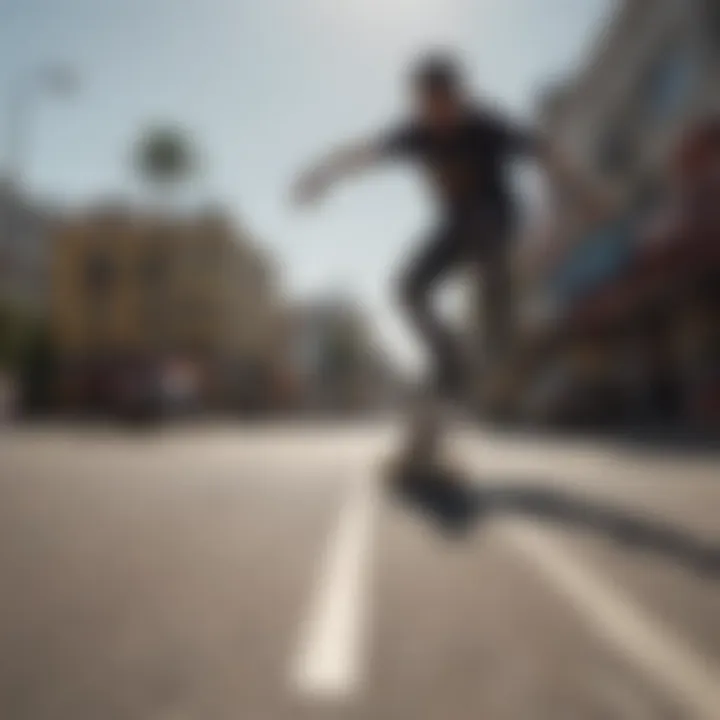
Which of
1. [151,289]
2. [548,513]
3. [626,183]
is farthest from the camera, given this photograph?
[151,289]

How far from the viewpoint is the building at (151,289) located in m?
51.0

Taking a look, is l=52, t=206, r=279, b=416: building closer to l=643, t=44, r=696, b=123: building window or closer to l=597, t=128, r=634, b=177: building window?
l=597, t=128, r=634, b=177: building window

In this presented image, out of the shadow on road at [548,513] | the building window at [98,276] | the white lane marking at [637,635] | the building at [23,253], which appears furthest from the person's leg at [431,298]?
the building at [23,253]

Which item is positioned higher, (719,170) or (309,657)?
(719,170)

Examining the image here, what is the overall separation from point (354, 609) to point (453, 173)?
380 centimetres

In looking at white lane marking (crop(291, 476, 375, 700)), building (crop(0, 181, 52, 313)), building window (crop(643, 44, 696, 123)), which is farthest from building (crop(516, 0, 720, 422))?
building (crop(0, 181, 52, 313))

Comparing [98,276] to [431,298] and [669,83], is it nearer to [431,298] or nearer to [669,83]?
[669,83]

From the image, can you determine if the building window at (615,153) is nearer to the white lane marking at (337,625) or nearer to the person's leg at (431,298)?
the person's leg at (431,298)

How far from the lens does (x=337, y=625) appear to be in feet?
7.58

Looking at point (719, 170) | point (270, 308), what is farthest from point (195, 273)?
point (719, 170)

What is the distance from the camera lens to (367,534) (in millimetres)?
3881

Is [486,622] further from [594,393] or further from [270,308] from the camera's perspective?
[270,308]

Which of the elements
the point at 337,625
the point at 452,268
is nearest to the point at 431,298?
the point at 452,268

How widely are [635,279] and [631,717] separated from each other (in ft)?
88.3
